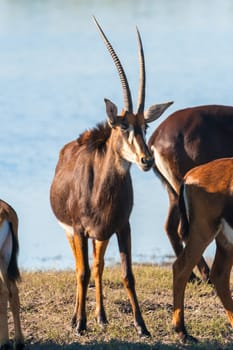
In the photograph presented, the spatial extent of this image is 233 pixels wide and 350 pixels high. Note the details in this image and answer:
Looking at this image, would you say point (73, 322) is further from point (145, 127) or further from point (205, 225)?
point (145, 127)

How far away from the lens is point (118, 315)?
12.1 metres

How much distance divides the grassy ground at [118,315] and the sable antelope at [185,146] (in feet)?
2.33

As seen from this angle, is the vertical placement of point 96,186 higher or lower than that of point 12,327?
higher

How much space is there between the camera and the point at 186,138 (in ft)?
46.4

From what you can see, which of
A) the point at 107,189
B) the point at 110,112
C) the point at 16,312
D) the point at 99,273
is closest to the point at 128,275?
the point at 99,273

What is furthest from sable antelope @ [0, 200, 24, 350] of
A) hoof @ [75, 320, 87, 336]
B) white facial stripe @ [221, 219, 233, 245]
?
white facial stripe @ [221, 219, 233, 245]

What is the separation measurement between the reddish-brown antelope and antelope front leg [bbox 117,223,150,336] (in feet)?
1.22

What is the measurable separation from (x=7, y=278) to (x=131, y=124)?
2.02 metres

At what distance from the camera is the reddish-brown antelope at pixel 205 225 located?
11.0m

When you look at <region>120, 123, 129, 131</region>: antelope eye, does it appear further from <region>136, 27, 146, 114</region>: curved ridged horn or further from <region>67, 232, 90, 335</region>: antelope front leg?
<region>67, 232, 90, 335</region>: antelope front leg

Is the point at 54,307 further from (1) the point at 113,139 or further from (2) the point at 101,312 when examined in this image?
(1) the point at 113,139

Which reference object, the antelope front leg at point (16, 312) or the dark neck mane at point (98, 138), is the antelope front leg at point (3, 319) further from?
the dark neck mane at point (98, 138)

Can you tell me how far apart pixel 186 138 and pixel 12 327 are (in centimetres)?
380

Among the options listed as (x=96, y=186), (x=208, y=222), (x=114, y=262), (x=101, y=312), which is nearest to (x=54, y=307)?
(x=101, y=312)
